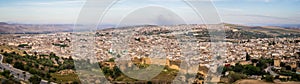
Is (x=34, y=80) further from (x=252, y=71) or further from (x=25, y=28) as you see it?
(x=25, y=28)

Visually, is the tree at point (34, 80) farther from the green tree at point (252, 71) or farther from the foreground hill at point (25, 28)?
the foreground hill at point (25, 28)

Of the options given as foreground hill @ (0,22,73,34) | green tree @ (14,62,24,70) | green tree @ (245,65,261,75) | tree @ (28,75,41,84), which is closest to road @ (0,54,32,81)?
green tree @ (14,62,24,70)

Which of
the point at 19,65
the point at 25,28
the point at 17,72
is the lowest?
the point at 17,72

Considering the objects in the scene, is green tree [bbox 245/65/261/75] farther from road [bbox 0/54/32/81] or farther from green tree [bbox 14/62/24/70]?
green tree [bbox 14/62/24/70]

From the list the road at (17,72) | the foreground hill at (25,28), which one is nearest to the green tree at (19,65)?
the road at (17,72)

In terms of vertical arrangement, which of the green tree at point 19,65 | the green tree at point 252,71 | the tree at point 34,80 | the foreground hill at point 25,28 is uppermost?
the foreground hill at point 25,28

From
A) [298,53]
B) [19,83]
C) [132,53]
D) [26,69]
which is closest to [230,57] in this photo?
[298,53]

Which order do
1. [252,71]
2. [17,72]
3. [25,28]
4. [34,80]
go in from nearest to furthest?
[34,80]
[17,72]
[252,71]
[25,28]

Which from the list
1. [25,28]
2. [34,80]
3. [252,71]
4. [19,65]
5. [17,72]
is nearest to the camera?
[34,80]

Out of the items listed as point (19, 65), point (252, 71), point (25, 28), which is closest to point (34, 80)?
point (19, 65)

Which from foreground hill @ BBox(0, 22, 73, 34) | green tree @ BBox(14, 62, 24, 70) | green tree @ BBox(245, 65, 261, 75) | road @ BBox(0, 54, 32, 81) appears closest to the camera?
road @ BBox(0, 54, 32, 81)

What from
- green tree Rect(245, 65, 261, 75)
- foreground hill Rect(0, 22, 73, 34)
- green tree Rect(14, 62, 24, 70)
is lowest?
green tree Rect(245, 65, 261, 75)

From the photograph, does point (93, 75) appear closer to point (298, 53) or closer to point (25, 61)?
point (25, 61)
